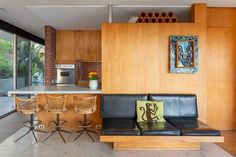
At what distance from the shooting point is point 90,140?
4.60 metres

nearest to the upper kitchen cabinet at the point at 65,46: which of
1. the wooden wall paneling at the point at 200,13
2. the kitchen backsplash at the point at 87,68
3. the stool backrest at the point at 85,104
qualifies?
the kitchen backsplash at the point at 87,68

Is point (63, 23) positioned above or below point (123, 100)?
above

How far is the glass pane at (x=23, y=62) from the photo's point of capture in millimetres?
8078

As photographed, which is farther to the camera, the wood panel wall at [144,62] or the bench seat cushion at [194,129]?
the wood panel wall at [144,62]

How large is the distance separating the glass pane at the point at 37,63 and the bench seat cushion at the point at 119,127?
20.3ft

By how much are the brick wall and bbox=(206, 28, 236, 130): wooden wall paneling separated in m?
4.54

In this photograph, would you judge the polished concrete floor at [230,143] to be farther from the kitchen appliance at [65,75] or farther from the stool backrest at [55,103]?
the kitchen appliance at [65,75]

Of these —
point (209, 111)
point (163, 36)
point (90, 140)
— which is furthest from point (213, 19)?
point (90, 140)

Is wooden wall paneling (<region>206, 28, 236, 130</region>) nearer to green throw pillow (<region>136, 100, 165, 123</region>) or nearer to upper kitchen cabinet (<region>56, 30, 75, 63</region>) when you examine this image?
green throw pillow (<region>136, 100, 165, 123</region>)

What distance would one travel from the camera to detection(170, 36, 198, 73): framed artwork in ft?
15.9

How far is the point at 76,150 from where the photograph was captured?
4.07 m

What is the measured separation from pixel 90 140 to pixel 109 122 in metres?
0.63

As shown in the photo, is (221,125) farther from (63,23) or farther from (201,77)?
(63,23)

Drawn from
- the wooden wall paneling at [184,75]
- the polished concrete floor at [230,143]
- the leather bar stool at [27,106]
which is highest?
the wooden wall paneling at [184,75]
